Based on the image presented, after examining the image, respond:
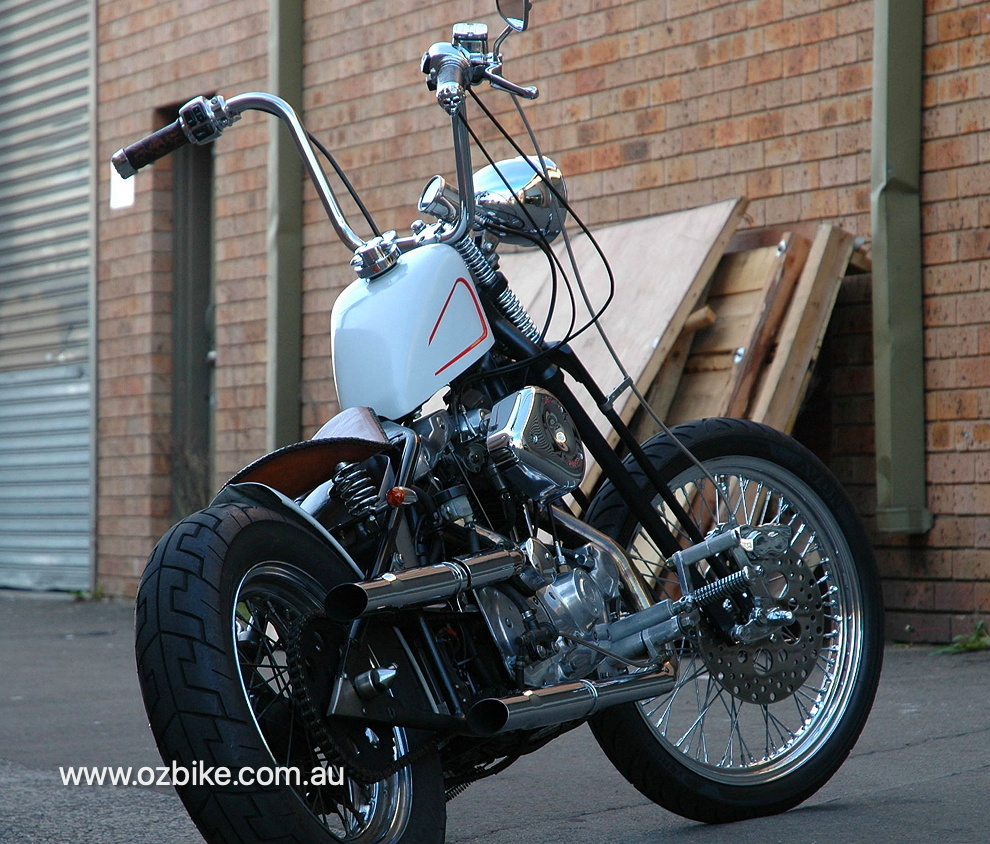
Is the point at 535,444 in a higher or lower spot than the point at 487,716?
higher

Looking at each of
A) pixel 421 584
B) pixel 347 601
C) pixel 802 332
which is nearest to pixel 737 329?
pixel 802 332

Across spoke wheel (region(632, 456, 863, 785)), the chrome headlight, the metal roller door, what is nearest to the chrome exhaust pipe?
spoke wheel (region(632, 456, 863, 785))

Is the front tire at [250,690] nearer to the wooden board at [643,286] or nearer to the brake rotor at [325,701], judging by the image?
the brake rotor at [325,701]

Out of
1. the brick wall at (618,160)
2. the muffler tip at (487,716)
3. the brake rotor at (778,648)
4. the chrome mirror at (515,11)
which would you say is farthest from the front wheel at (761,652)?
the brick wall at (618,160)

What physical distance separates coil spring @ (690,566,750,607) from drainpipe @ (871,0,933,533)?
3.01 m

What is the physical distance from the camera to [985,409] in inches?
233

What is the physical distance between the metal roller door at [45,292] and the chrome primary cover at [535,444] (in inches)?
321

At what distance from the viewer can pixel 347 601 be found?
2.50 m

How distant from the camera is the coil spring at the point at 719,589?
3.19 meters

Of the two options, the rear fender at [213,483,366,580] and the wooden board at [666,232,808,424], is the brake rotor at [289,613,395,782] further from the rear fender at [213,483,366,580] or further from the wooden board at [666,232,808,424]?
the wooden board at [666,232,808,424]

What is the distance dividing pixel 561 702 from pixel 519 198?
4.01 ft

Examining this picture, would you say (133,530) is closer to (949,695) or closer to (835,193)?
(835,193)

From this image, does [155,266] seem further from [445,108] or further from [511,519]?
[511,519]

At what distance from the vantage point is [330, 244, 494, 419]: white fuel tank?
293cm
